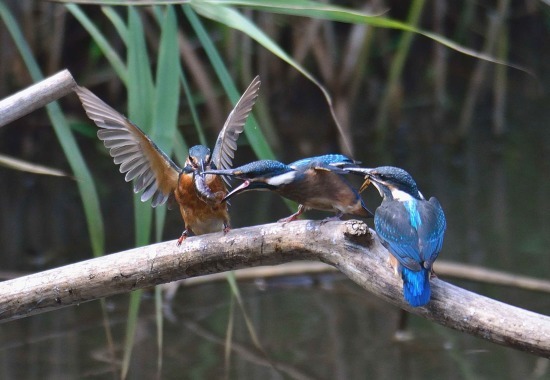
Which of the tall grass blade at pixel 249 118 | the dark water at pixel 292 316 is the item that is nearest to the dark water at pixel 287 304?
the dark water at pixel 292 316

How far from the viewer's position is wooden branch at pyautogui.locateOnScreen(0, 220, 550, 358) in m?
1.56

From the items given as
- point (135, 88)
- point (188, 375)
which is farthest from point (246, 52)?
point (135, 88)

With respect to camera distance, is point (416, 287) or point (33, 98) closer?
point (416, 287)

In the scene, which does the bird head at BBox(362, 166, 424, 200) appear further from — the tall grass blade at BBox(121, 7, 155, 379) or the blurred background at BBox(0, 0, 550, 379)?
the tall grass blade at BBox(121, 7, 155, 379)

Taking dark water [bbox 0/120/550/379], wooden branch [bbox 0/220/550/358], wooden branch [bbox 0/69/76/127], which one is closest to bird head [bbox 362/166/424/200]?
wooden branch [bbox 0/220/550/358]

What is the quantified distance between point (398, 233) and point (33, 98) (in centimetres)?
84

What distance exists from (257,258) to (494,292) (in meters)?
2.18

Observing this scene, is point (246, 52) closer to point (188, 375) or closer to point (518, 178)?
point (518, 178)

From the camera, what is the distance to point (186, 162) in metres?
2.14

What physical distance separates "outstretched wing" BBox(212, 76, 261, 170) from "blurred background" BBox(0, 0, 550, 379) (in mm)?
45

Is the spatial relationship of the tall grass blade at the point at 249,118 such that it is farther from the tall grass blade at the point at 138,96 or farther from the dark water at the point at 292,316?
the dark water at the point at 292,316

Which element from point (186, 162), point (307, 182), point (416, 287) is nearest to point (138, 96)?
point (186, 162)

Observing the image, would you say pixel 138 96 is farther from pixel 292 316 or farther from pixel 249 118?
pixel 292 316

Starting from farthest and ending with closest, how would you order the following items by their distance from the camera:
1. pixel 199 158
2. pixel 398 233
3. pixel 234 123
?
pixel 234 123 → pixel 199 158 → pixel 398 233
